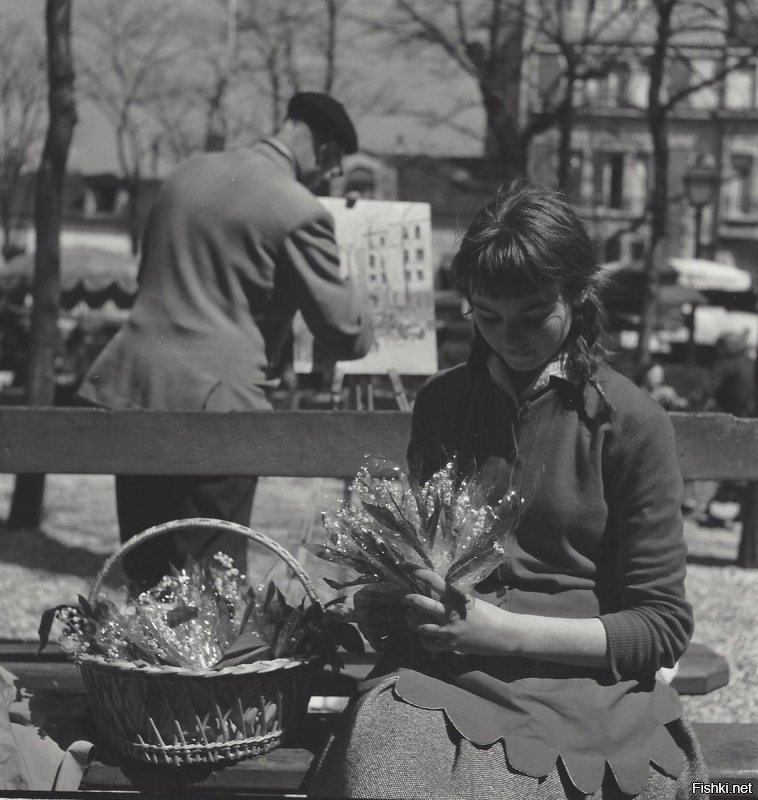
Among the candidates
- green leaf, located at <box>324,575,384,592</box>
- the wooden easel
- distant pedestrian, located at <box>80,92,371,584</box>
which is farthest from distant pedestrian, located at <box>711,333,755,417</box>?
green leaf, located at <box>324,575,384,592</box>

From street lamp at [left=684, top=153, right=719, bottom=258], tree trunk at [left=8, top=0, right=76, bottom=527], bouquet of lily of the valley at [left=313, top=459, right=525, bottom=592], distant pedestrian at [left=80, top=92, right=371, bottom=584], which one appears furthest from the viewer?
street lamp at [left=684, top=153, right=719, bottom=258]

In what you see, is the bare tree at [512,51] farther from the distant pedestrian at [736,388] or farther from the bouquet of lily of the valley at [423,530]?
the bouquet of lily of the valley at [423,530]

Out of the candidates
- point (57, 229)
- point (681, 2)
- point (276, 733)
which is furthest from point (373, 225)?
point (681, 2)

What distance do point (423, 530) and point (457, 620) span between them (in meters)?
0.16

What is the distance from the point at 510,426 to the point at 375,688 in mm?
518

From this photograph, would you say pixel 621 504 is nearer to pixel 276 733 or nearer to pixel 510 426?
pixel 510 426

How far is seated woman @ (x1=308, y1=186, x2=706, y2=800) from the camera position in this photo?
1.73 m

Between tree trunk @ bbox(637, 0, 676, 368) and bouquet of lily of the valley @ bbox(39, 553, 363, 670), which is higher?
tree trunk @ bbox(637, 0, 676, 368)

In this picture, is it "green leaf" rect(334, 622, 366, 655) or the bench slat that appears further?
the bench slat

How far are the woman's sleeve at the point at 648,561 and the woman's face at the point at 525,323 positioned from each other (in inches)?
8.6

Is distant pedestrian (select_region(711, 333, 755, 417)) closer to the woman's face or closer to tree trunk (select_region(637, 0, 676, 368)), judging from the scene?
tree trunk (select_region(637, 0, 676, 368))

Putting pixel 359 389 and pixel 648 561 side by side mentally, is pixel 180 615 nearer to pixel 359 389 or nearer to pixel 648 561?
pixel 648 561

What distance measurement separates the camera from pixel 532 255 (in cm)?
186

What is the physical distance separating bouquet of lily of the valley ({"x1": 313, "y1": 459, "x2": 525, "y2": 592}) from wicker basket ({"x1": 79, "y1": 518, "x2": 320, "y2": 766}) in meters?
0.29
